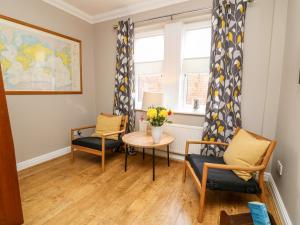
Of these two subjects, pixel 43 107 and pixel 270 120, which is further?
pixel 43 107

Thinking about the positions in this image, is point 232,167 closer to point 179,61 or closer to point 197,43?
point 179,61

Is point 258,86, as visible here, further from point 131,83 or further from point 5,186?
point 5,186

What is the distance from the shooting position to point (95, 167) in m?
2.73

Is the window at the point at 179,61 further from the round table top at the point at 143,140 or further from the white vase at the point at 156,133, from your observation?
the white vase at the point at 156,133

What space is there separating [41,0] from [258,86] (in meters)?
3.46

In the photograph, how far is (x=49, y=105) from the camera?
2.91 metres

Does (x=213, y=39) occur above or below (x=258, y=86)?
above

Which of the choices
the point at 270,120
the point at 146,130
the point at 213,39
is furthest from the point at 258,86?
the point at 146,130

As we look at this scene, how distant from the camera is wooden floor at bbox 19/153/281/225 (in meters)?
1.69

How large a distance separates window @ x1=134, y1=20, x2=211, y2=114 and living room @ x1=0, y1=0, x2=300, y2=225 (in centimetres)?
2

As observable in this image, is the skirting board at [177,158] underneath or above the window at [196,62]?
underneath

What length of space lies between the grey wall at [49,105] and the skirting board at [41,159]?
0.07 meters

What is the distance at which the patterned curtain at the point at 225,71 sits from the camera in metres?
2.28

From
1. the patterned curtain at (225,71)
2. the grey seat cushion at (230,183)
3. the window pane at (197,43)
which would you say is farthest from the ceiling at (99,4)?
the grey seat cushion at (230,183)
